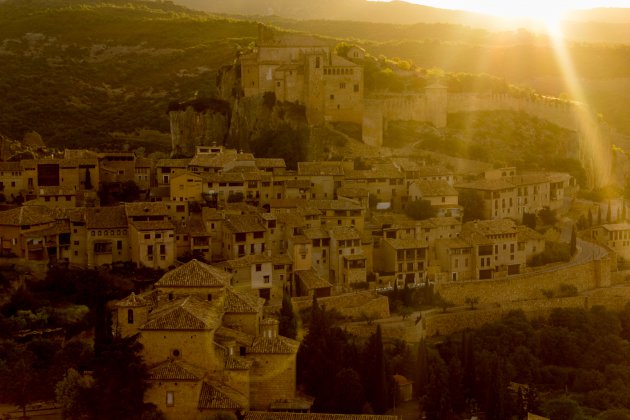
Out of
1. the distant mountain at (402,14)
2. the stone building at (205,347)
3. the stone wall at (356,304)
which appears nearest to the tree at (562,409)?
the stone wall at (356,304)

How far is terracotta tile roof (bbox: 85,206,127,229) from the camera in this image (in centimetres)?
3056

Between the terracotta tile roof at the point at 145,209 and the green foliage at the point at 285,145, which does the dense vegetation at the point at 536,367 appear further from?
the green foliage at the point at 285,145

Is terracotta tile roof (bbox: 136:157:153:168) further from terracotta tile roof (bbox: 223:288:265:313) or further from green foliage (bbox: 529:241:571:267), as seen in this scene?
green foliage (bbox: 529:241:571:267)

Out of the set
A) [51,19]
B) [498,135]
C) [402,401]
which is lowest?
[402,401]

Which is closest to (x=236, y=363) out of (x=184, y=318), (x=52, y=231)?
(x=184, y=318)

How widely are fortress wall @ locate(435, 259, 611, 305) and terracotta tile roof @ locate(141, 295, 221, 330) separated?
11.9m

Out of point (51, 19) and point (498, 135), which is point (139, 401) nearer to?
point (498, 135)

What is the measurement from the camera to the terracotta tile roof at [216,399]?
71.8 ft

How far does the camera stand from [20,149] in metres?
39.3

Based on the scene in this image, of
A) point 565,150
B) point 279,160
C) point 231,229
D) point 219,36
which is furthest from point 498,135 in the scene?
point 219,36

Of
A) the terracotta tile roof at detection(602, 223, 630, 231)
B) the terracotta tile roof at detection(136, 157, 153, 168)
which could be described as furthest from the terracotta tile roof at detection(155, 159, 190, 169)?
the terracotta tile roof at detection(602, 223, 630, 231)

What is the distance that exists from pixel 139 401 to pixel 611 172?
37.5 m

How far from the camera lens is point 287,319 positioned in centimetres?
2786

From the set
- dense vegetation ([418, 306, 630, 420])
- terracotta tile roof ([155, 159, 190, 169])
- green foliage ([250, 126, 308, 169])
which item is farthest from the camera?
green foliage ([250, 126, 308, 169])
